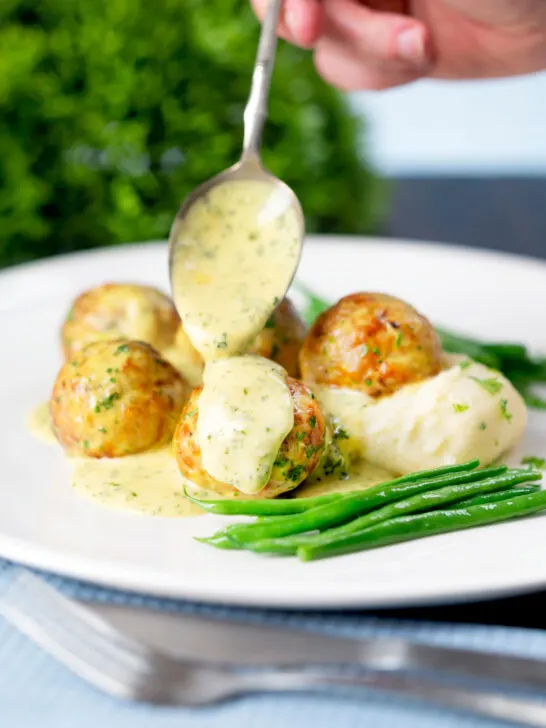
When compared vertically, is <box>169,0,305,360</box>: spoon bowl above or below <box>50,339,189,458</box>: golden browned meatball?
above

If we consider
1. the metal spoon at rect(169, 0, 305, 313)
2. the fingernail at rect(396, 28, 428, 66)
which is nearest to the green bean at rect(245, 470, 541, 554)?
the metal spoon at rect(169, 0, 305, 313)

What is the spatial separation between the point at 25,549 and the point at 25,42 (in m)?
3.69

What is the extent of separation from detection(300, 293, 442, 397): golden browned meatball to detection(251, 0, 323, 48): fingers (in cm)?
146

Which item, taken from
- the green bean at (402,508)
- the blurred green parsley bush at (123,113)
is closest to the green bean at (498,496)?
the green bean at (402,508)

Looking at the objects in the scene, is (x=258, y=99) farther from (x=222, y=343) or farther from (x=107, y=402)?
(x=107, y=402)

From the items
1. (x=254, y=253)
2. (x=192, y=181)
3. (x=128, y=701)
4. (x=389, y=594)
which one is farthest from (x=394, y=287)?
(x=128, y=701)

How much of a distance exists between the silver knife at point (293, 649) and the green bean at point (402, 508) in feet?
1.00

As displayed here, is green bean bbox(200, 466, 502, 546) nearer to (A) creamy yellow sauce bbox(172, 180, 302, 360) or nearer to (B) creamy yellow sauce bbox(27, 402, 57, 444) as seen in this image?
(A) creamy yellow sauce bbox(172, 180, 302, 360)

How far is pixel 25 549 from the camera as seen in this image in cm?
264

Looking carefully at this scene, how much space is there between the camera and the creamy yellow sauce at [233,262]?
339cm

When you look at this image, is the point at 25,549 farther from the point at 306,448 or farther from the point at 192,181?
the point at 192,181

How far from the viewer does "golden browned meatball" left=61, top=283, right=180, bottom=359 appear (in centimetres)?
383

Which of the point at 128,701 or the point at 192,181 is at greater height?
the point at 128,701

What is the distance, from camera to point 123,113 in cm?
566
